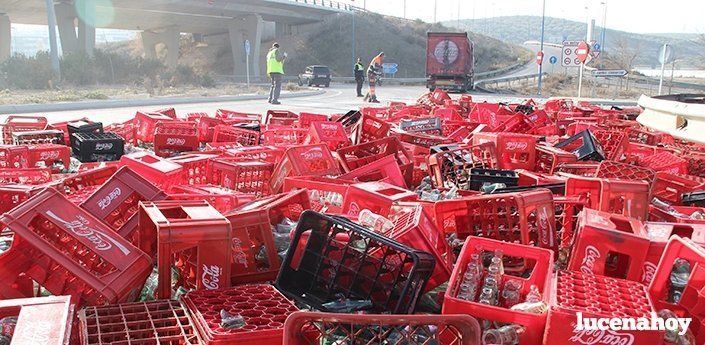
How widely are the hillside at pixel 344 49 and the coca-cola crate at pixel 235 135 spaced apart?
5658 cm

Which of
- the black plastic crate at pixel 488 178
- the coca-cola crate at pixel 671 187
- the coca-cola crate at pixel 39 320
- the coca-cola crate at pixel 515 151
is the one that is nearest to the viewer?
the coca-cola crate at pixel 39 320

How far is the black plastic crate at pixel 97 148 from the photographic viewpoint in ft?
25.7

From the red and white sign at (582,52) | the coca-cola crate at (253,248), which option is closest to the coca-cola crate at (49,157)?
the coca-cola crate at (253,248)

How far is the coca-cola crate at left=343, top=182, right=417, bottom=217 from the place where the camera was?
4.29m

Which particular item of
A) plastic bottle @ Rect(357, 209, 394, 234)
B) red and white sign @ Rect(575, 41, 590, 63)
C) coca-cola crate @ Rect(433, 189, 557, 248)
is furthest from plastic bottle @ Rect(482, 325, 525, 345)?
red and white sign @ Rect(575, 41, 590, 63)

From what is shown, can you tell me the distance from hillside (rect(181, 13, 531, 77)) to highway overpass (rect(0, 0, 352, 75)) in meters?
2.08

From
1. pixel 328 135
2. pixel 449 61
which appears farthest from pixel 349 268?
pixel 449 61

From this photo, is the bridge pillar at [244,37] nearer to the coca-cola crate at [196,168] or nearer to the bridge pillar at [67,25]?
the bridge pillar at [67,25]

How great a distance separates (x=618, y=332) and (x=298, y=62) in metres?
66.3

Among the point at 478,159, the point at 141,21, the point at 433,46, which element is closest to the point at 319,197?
the point at 478,159

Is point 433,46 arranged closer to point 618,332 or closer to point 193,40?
point 618,332

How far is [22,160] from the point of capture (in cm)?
657

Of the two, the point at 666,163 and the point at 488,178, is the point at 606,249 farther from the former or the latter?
the point at 666,163

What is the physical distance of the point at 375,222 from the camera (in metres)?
4.01
